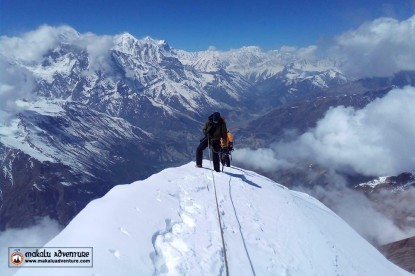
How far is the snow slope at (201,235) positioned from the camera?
35.7 ft

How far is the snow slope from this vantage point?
35.7ft

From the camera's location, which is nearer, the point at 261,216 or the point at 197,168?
the point at 261,216

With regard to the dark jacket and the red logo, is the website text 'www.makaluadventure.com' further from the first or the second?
the dark jacket

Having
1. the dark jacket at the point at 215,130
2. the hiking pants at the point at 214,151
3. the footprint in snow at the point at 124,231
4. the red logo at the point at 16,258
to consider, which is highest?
the dark jacket at the point at 215,130

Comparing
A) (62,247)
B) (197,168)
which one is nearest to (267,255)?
(62,247)

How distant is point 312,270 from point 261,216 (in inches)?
159

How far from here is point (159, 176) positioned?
19750mm

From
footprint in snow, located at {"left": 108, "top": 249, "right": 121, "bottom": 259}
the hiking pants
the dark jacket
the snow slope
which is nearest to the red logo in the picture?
the snow slope

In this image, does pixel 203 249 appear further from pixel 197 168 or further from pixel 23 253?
pixel 197 168

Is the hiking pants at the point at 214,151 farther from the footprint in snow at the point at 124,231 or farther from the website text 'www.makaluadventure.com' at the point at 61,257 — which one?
the website text 'www.makaluadventure.com' at the point at 61,257

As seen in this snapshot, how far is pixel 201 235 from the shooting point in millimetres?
13461

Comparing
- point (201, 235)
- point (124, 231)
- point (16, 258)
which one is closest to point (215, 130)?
point (201, 235)

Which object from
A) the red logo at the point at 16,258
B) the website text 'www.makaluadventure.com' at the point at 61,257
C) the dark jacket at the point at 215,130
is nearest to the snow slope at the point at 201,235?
the website text 'www.makaluadventure.com' at the point at 61,257

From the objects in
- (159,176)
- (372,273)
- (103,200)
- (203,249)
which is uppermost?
(159,176)
